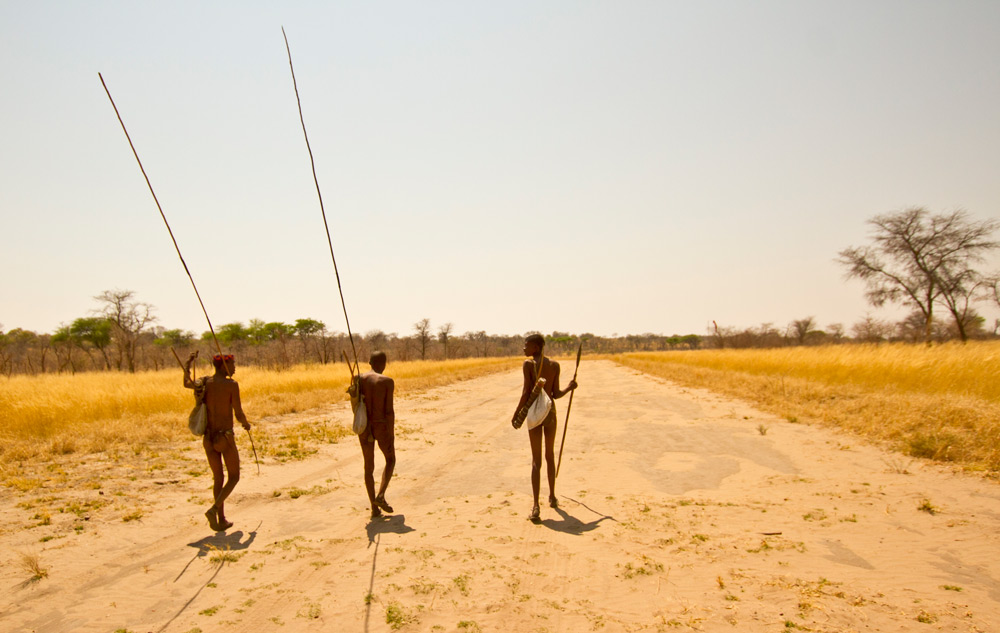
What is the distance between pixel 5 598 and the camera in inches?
152

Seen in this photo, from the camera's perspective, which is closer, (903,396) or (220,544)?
(220,544)

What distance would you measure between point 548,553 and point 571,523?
0.96 meters

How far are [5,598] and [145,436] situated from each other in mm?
7244

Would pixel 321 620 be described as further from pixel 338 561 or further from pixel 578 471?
pixel 578 471

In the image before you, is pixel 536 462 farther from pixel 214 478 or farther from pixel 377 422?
pixel 214 478

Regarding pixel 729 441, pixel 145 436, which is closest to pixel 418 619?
pixel 729 441

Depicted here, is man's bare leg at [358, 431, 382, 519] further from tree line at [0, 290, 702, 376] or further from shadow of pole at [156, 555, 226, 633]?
tree line at [0, 290, 702, 376]

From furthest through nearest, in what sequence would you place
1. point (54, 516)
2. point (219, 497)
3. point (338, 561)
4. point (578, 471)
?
point (578, 471), point (54, 516), point (219, 497), point (338, 561)

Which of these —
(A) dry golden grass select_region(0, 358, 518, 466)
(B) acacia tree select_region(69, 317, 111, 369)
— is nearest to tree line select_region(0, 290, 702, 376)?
(B) acacia tree select_region(69, 317, 111, 369)

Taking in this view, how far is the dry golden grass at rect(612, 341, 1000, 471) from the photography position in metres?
7.67

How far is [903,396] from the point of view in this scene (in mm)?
10984

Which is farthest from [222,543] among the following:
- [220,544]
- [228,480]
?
[228,480]

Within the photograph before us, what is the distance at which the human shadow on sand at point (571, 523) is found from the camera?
5.27m

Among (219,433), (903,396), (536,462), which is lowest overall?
(903,396)
